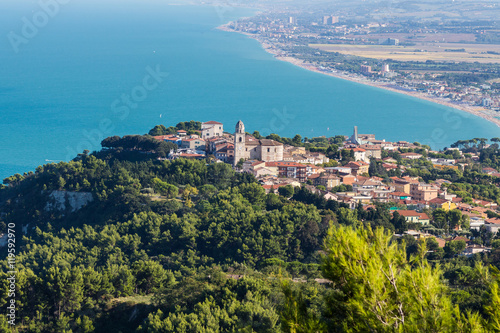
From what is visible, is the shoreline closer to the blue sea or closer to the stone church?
the blue sea

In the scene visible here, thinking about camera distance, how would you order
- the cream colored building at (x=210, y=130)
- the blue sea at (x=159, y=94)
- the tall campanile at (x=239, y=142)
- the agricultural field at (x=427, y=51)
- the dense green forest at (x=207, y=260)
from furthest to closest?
the agricultural field at (x=427, y=51) < the blue sea at (x=159, y=94) < the cream colored building at (x=210, y=130) < the tall campanile at (x=239, y=142) < the dense green forest at (x=207, y=260)

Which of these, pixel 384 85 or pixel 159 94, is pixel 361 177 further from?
pixel 384 85

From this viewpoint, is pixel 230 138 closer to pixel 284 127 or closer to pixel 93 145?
pixel 93 145

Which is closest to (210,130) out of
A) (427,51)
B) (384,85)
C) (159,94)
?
(159,94)

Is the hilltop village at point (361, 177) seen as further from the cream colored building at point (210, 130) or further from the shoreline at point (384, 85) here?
the shoreline at point (384, 85)

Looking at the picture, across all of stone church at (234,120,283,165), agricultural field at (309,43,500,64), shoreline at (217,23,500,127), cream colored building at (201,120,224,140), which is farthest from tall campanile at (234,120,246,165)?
agricultural field at (309,43,500,64)

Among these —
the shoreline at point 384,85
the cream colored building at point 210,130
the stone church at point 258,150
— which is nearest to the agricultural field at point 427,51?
the shoreline at point 384,85
